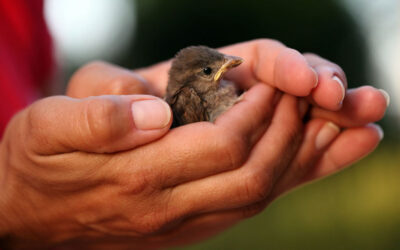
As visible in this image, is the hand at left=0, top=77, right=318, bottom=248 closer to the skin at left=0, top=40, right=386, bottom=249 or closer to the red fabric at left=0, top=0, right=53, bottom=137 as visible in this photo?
the skin at left=0, top=40, right=386, bottom=249

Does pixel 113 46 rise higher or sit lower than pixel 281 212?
higher

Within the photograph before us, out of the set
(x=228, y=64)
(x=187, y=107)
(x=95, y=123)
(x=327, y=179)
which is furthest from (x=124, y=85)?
(x=327, y=179)

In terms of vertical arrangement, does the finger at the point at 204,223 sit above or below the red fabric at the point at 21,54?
below

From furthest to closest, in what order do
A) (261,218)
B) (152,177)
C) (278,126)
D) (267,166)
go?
(261,218) → (278,126) → (267,166) → (152,177)

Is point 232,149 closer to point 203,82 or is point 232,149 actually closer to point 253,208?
point 253,208

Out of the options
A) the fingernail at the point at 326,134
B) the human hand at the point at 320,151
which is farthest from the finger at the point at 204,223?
the fingernail at the point at 326,134

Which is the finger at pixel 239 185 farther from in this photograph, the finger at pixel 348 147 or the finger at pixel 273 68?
the finger at pixel 348 147

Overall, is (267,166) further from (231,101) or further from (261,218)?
(261,218)

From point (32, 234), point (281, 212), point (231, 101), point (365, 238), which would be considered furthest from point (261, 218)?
point (32, 234)
